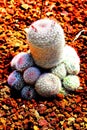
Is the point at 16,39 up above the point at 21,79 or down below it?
above

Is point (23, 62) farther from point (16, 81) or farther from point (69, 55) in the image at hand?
point (69, 55)

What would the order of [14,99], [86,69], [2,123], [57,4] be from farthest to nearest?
1. [57,4]
2. [86,69]
3. [14,99]
4. [2,123]

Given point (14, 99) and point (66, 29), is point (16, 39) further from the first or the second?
point (14, 99)

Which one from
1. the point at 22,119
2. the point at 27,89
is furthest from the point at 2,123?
the point at 27,89

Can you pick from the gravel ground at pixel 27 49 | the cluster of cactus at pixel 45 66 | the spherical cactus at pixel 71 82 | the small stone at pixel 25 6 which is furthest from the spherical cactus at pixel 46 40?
the small stone at pixel 25 6

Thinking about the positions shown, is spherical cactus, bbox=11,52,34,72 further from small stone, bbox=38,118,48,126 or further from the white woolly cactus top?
small stone, bbox=38,118,48,126

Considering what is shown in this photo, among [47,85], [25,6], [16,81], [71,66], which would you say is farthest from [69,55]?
[25,6]
